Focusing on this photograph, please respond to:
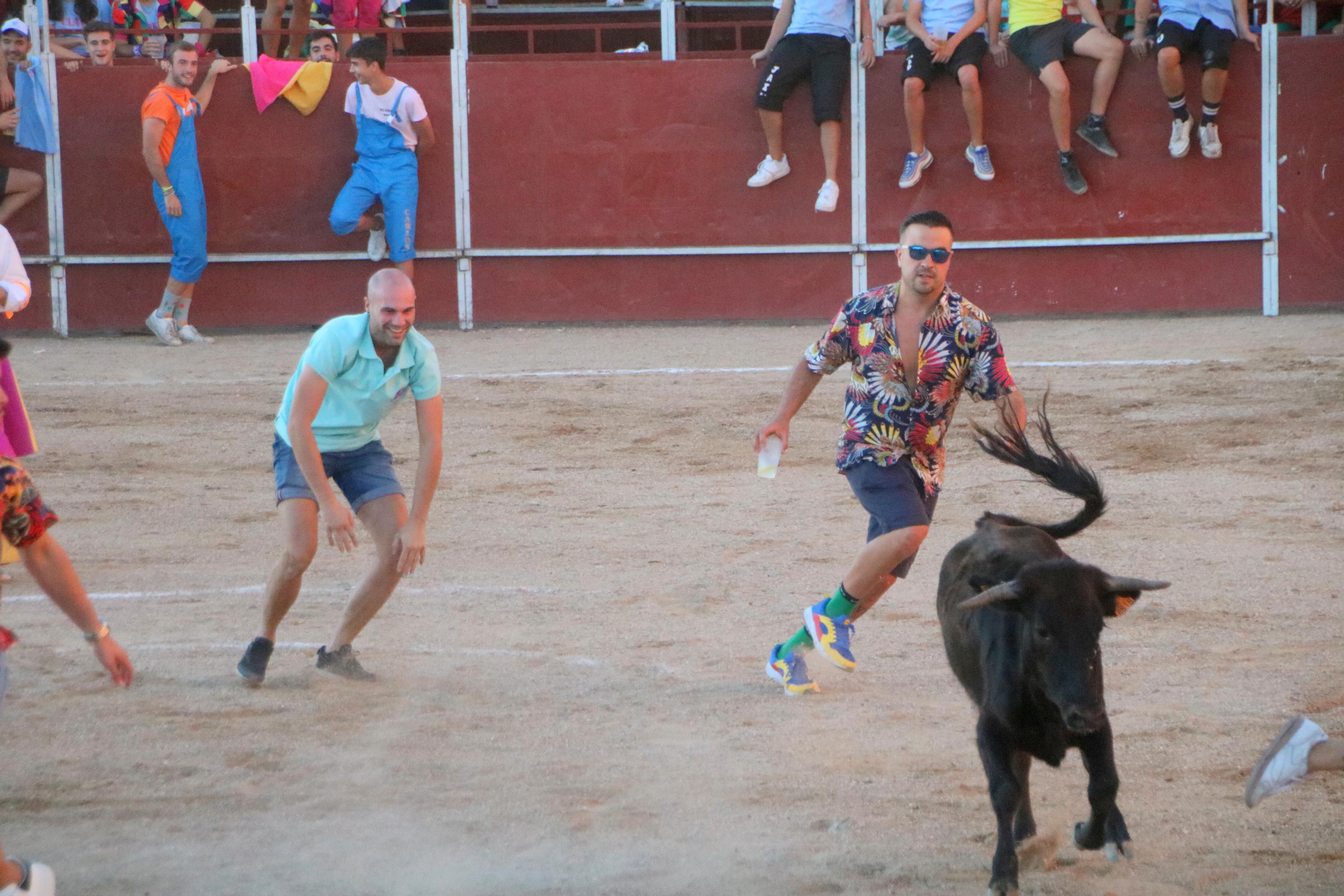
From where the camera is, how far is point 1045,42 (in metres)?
13.6

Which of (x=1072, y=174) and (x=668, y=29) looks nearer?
(x=1072, y=174)

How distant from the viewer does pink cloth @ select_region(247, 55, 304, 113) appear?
1376 cm

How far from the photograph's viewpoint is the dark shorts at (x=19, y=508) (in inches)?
132

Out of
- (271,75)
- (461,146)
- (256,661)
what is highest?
(271,75)

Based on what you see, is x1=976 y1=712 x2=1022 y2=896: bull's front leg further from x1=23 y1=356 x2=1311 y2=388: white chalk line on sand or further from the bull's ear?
x1=23 y1=356 x2=1311 y2=388: white chalk line on sand

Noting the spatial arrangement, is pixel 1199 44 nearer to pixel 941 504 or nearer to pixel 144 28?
pixel 941 504

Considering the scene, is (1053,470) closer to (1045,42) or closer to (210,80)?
(1045,42)

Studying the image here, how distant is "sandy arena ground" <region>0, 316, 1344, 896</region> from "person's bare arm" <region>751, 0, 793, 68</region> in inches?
172

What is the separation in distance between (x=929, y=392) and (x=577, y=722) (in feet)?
5.34

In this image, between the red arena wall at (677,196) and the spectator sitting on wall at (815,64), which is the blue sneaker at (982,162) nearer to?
the red arena wall at (677,196)

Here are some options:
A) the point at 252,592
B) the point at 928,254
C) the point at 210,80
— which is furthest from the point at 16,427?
the point at 210,80

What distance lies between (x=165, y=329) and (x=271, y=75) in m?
2.54

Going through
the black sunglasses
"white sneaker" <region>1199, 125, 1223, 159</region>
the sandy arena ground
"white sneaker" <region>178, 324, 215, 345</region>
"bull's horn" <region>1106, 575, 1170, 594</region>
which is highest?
"white sneaker" <region>1199, 125, 1223, 159</region>

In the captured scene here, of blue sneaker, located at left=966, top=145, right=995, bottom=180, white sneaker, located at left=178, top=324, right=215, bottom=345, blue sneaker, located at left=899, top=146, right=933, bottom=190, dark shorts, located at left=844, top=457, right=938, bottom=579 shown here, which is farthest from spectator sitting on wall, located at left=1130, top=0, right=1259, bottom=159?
dark shorts, located at left=844, top=457, right=938, bottom=579
